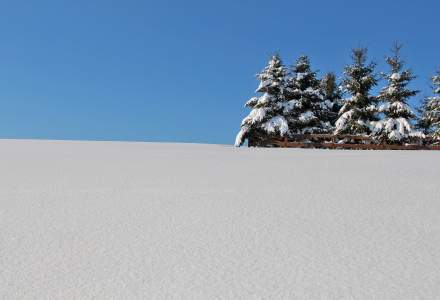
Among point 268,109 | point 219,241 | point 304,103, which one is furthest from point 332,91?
point 219,241

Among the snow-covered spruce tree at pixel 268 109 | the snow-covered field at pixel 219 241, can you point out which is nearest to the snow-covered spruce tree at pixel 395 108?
the snow-covered spruce tree at pixel 268 109

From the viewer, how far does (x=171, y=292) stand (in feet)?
8.57

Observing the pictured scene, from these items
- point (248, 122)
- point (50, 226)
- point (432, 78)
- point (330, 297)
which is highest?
point (432, 78)

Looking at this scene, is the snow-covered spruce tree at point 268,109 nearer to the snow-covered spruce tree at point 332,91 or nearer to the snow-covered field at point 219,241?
the snow-covered spruce tree at point 332,91

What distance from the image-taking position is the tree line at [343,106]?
2558 cm

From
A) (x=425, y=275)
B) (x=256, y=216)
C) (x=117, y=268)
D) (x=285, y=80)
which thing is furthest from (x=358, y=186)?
(x=285, y=80)

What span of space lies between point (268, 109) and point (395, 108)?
8.55 m

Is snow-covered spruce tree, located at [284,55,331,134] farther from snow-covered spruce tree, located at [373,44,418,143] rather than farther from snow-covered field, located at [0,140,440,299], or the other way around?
snow-covered field, located at [0,140,440,299]

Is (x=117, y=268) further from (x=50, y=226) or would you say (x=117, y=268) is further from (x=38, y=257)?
Answer: (x=50, y=226)

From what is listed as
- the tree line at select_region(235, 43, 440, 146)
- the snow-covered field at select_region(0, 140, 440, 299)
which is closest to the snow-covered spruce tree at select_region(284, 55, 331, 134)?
the tree line at select_region(235, 43, 440, 146)

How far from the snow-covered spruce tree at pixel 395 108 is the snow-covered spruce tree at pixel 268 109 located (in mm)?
6511

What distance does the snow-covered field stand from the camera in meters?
2.69

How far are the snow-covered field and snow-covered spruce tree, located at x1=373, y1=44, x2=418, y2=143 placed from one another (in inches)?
798

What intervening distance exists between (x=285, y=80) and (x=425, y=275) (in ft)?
86.8
